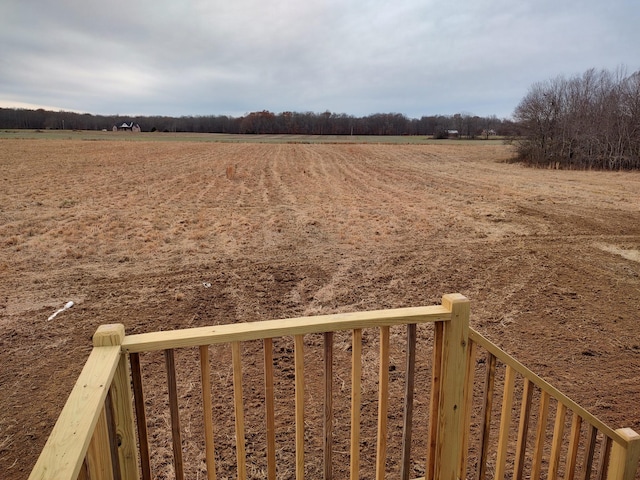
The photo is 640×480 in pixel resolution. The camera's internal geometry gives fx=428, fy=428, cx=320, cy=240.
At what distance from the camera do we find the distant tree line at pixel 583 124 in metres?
23.9

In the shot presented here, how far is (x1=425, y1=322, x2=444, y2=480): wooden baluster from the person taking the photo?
78.9 inches

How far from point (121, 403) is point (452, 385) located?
1.44 meters

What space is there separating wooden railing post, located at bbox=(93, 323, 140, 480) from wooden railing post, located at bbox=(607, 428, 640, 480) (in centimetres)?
286

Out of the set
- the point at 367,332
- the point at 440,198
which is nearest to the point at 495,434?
the point at 367,332

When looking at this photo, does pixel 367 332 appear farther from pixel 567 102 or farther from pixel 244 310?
pixel 567 102

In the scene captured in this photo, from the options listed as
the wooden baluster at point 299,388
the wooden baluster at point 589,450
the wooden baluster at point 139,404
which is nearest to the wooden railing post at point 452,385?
the wooden baluster at point 299,388

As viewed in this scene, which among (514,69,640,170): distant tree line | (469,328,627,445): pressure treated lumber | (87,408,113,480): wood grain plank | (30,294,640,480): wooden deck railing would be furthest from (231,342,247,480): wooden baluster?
(514,69,640,170): distant tree line

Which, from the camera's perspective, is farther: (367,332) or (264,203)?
(264,203)

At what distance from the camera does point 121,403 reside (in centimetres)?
154

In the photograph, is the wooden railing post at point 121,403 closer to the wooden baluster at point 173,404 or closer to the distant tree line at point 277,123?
the wooden baluster at point 173,404

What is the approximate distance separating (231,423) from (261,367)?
760 mm

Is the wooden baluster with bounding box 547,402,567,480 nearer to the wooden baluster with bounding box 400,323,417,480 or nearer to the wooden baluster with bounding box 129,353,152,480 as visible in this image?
the wooden baluster with bounding box 400,323,417,480

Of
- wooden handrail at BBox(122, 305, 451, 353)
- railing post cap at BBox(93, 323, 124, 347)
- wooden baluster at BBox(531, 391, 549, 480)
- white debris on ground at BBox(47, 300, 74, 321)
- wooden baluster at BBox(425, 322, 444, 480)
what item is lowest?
white debris on ground at BBox(47, 300, 74, 321)

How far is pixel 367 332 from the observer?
483 cm
